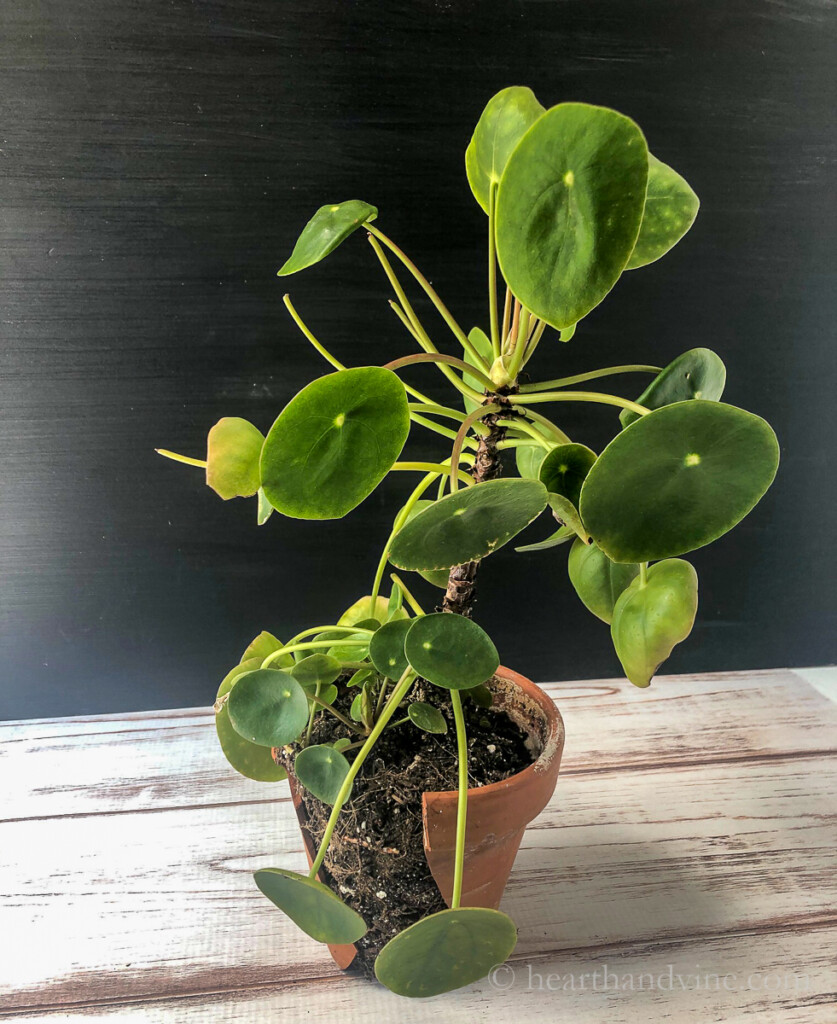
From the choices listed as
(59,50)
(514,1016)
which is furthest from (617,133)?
(59,50)

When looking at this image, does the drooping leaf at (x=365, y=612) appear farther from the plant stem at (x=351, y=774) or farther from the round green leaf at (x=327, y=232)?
the round green leaf at (x=327, y=232)

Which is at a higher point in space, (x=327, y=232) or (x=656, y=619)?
(x=327, y=232)

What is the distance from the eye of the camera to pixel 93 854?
0.90 metres

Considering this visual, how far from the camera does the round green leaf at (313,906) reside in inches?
22.0

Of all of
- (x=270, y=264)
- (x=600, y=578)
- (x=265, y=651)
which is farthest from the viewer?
(x=270, y=264)

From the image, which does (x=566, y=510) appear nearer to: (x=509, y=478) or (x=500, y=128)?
(x=509, y=478)

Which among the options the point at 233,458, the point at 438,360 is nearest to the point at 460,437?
the point at 438,360

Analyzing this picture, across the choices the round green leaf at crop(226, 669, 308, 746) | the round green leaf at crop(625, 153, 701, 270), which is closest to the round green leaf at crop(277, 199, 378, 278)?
the round green leaf at crop(625, 153, 701, 270)

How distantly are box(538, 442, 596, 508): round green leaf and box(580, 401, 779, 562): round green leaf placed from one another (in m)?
0.07

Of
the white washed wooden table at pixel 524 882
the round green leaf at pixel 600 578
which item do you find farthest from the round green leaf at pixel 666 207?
the white washed wooden table at pixel 524 882

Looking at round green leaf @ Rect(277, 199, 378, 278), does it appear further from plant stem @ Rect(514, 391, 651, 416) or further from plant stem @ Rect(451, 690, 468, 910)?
plant stem @ Rect(451, 690, 468, 910)

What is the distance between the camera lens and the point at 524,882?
34.5 inches

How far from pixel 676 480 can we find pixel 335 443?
0.73ft

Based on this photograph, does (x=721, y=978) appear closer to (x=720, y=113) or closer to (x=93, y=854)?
(x=93, y=854)
